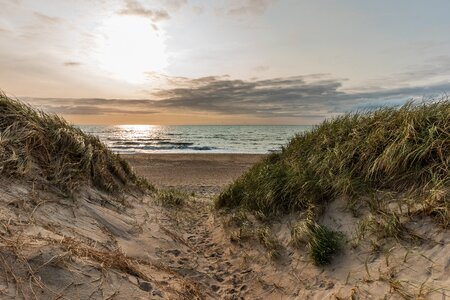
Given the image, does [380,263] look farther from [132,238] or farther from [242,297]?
[132,238]

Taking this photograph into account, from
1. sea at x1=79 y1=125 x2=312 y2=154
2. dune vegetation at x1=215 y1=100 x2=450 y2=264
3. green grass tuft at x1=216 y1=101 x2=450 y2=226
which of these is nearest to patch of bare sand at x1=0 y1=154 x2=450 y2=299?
dune vegetation at x1=215 y1=100 x2=450 y2=264

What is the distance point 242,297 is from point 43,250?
255 centimetres

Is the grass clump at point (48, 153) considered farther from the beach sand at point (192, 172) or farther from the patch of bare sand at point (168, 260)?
the beach sand at point (192, 172)

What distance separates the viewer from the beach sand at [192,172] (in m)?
17.8

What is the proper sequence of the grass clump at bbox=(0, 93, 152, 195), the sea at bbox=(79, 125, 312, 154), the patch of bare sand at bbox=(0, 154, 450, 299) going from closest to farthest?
the patch of bare sand at bbox=(0, 154, 450, 299)
the grass clump at bbox=(0, 93, 152, 195)
the sea at bbox=(79, 125, 312, 154)

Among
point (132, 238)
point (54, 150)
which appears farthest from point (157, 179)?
point (132, 238)

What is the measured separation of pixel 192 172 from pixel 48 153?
16820 millimetres

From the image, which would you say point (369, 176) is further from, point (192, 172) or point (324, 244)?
point (192, 172)

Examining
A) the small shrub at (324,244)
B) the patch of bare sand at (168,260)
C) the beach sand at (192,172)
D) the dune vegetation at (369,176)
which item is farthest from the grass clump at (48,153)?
the beach sand at (192,172)

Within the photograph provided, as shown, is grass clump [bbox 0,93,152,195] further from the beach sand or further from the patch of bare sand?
the beach sand

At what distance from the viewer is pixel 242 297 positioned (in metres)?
4.23

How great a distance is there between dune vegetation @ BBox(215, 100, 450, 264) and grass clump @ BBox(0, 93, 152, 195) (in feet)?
10.8

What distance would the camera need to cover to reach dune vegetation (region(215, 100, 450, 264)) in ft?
13.1

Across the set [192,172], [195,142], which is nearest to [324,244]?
[192,172]
